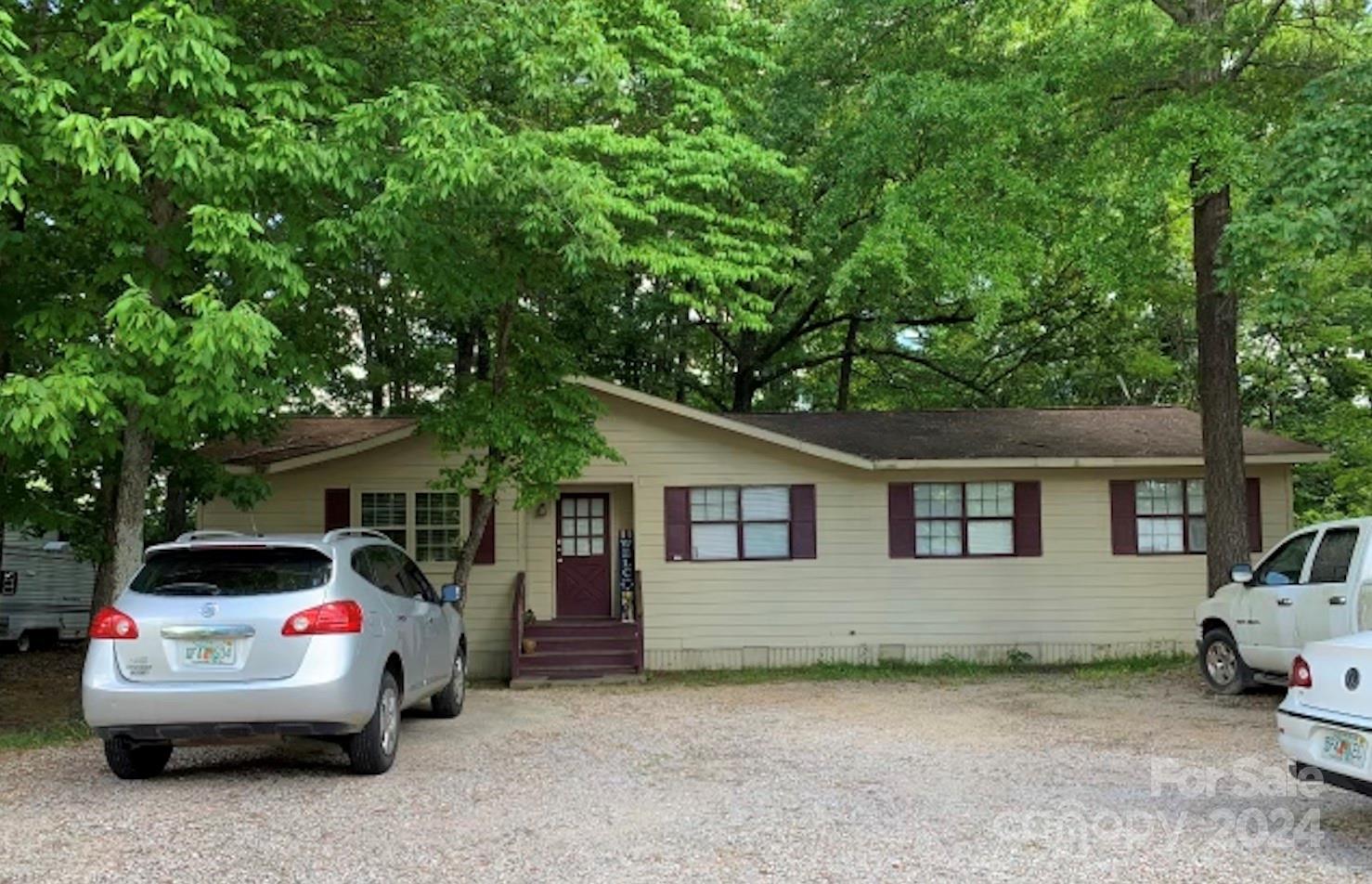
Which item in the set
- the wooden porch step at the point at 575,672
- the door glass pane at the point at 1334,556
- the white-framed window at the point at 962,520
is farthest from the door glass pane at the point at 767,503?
the door glass pane at the point at 1334,556

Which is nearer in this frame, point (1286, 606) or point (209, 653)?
point (209, 653)

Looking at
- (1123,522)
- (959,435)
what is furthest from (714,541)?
(1123,522)

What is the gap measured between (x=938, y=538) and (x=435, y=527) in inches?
281

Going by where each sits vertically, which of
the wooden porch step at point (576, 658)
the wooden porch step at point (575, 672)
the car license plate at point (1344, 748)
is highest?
the car license plate at point (1344, 748)

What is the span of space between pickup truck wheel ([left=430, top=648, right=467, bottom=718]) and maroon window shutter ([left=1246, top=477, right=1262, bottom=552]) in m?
11.5

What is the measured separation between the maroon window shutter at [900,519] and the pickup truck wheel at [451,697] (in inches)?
295

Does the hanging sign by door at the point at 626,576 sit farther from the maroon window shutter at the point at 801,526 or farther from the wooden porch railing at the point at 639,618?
the maroon window shutter at the point at 801,526

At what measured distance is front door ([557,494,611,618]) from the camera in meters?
15.9

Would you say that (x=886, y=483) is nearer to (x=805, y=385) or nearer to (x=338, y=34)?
(x=338, y=34)

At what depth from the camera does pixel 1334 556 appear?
31.9 feet

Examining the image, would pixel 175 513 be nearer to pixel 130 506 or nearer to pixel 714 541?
pixel 130 506

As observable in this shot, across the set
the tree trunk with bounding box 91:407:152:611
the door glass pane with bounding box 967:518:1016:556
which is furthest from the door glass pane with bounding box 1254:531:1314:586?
the tree trunk with bounding box 91:407:152:611

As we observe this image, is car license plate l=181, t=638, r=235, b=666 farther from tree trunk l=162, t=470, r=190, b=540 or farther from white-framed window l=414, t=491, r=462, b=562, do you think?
white-framed window l=414, t=491, r=462, b=562

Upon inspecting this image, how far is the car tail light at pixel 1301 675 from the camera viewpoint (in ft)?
18.5
